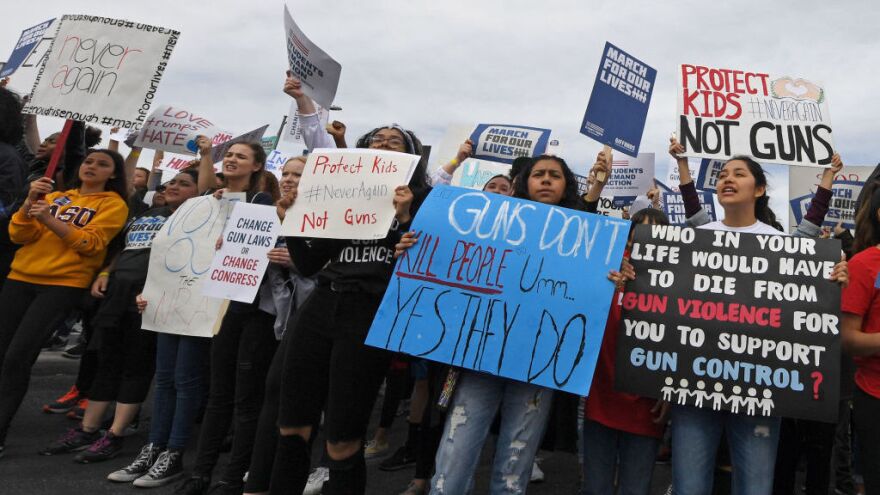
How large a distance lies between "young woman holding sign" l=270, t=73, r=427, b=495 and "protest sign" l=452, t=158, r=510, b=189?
5038 millimetres

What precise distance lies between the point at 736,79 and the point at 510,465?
360 cm

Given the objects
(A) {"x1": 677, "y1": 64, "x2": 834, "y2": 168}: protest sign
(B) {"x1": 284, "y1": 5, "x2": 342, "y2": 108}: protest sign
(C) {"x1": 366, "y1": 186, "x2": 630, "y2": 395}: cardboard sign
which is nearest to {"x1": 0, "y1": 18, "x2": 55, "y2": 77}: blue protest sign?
(B) {"x1": 284, "y1": 5, "x2": 342, "y2": 108}: protest sign

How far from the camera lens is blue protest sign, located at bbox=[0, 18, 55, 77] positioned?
6969mm

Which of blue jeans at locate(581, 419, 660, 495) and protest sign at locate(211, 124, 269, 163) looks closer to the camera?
blue jeans at locate(581, 419, 660, 495)

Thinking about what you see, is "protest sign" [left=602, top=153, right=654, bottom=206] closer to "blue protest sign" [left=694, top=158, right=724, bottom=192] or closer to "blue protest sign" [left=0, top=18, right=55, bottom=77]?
"blue protest sign" [left=694, top=158, right=724, bottom=192]

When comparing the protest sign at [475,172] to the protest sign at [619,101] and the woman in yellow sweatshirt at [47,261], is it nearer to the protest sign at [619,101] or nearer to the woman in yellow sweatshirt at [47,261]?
the protest sign at [619,101]

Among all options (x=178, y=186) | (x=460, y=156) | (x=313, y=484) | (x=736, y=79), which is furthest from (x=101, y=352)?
(x=736, y=79)

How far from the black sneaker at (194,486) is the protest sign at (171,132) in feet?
10.9

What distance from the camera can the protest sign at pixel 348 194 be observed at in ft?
11.6

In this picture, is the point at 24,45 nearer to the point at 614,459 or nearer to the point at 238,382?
the point at 238,382

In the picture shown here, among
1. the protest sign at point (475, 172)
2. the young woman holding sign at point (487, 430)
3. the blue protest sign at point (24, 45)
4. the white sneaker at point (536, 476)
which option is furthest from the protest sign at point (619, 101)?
the blue protest sign at point (24, 45)

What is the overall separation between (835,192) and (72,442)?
7004mm

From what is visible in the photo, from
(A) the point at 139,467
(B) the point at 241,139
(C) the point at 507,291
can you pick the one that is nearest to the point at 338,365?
(C) the point at 507,291

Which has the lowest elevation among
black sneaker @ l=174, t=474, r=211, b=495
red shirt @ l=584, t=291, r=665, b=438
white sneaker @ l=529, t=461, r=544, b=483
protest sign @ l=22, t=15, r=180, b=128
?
black sneaker @ l=174, t=474, r=211, b=495
